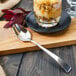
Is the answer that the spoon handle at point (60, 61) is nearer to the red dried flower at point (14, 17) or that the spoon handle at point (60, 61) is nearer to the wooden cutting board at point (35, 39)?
the wooden cutting board at point (35, 39)

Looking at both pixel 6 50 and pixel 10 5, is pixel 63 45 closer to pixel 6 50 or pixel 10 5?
pixel 6 50

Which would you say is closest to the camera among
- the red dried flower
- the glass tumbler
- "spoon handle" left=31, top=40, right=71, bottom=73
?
"spoon handle" left=31, top=40, right=71, bottom=73

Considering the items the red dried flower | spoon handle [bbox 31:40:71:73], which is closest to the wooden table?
spoon handle [bbox 31:40:71:73]

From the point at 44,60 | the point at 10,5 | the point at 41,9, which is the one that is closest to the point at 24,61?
the point at 44,60

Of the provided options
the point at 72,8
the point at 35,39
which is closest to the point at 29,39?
the point at 35,39

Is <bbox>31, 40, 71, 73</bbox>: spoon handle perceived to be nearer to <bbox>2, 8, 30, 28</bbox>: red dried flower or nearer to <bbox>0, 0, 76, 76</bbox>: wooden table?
<bbox>0, 0, 76, 76</bbox>: wooden table

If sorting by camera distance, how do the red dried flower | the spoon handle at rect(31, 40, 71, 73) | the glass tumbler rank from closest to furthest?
the spoon handle at rect(31, 40, 71, 73) → the red dried flower → the glass tumbler
